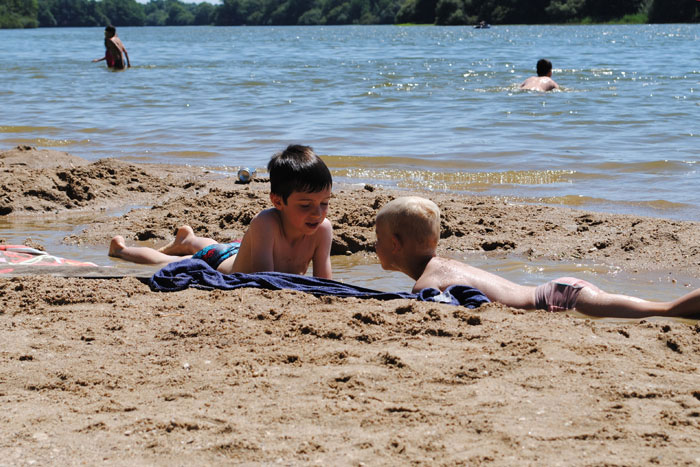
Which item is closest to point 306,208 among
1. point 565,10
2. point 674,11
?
point 674,11

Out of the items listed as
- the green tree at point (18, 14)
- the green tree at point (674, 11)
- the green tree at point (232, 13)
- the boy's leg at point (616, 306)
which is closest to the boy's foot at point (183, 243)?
the boy's leg at point (616, 306)

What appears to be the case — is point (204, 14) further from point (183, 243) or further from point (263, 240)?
point (263, 240)

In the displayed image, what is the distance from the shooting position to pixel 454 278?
155 inches

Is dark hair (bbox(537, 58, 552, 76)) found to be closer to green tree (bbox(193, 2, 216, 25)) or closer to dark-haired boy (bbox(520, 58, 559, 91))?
dark-haired boy (bbox(520, 58, 559, 91))

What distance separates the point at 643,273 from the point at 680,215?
157 cm

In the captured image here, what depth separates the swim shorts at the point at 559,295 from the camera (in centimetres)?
387

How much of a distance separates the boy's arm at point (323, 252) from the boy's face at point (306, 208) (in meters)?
0.17

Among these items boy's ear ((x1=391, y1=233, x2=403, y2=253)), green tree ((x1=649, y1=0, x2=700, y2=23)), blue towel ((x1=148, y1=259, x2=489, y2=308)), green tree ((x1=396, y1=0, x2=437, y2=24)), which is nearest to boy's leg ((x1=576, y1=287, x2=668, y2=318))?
blue towel ((x1=148, y1=259, x2=489, y2=308))

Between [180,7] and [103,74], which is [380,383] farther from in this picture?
[180,7]

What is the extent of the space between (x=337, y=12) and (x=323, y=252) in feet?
358

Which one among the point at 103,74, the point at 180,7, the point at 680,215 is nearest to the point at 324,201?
the point at 680,215

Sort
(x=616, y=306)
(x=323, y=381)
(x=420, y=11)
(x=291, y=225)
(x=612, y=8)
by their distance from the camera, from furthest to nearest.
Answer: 1. (x=420, y=11)
2. (x=612, y=8)
3. (x=291, y=225)
4. (x=616, y=306)
5. (x=323, y=381)

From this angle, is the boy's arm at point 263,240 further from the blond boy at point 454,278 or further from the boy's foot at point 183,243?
the boy's foot at point 183,243

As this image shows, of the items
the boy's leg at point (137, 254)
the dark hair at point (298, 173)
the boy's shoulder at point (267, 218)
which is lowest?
the boy's leg at point (137, 254)
